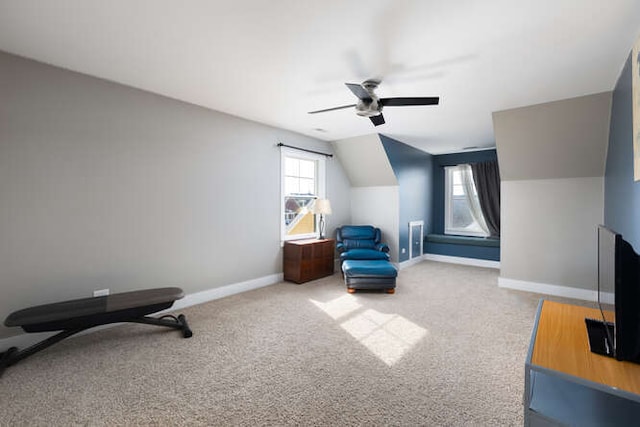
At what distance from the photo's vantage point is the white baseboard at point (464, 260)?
18.3ft

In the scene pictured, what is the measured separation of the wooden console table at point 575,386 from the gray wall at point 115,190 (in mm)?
3376

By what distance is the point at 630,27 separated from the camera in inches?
75.2

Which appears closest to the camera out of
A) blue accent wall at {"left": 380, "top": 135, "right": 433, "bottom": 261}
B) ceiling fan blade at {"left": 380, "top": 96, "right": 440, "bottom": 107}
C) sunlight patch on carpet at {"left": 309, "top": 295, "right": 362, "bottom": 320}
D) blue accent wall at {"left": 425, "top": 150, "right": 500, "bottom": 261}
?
ceiling fan blade at {"left": 380, "top": 96, "right": 440, "bottom": 107}

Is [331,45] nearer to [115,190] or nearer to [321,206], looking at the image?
[115,190]

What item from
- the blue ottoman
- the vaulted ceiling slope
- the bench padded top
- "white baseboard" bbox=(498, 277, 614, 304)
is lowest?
"white baseboard" bbox=(498, 277, 614, 304)

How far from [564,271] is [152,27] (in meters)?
5.48

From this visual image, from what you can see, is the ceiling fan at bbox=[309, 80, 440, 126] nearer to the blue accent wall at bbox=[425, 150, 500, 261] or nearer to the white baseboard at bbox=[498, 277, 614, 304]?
the white baseboard at bbox=[498, 277, 614, 304]

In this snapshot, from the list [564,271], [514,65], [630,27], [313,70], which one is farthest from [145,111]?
[564,271]

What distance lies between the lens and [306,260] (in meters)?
4.42

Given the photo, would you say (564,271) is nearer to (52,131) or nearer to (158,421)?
(158,421)

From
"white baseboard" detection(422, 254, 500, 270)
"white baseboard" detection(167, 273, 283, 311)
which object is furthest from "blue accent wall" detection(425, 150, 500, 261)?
"white baseboard" detection(167, 273, 283, 311)

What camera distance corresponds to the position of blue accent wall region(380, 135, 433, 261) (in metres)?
5.22

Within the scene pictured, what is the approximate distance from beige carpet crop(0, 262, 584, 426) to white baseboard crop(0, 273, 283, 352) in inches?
5.7

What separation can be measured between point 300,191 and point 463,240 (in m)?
3.67
